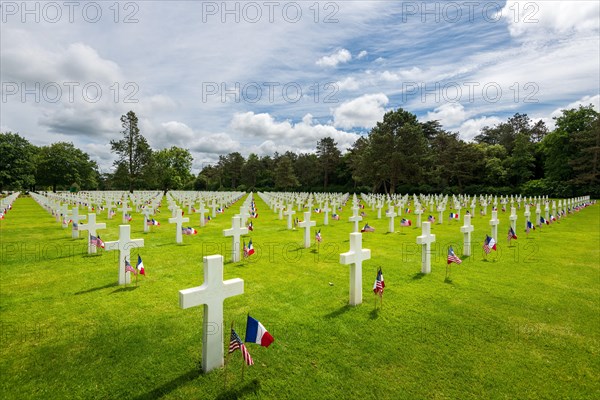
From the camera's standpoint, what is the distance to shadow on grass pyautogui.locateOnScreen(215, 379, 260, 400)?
3252mm

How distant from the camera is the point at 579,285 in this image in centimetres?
672

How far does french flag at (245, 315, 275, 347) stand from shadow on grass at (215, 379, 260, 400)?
458mm

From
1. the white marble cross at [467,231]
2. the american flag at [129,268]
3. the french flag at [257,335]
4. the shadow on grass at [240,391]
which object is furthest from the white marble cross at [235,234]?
the white marble cross at [467,231]

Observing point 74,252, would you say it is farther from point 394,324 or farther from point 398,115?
point 398,115

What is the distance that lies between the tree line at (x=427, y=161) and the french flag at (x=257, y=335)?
4278 cm

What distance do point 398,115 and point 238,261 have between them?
4317 centimetres

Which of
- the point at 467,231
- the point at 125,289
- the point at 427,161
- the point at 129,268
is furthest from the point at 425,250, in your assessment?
the point at 427,161

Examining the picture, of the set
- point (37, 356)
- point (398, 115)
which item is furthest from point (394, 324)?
point (398, 115)

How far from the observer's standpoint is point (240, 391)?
3.34 m

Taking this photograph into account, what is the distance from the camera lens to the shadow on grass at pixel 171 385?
324cm

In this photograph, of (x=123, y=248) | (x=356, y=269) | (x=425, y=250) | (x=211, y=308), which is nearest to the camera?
(x=211, y=308)

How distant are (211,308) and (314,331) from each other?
65.5 inches

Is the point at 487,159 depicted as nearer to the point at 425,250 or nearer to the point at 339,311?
the point at 425,250

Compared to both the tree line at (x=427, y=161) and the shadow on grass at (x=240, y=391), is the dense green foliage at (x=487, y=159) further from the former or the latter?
the shadow on grass at (x=240, y=391)
